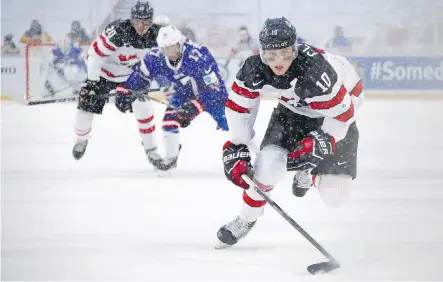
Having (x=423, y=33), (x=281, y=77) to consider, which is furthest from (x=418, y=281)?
(x=423, y=33)

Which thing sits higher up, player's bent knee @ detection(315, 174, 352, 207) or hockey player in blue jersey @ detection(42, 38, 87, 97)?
player's bent knee @ detection(315, 174, 352, 207)

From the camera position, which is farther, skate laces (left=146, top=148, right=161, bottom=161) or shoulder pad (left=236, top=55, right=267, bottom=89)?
skate laces (left=146, top=148, right=161, bottom=161)

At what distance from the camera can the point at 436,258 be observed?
3084 millimetres

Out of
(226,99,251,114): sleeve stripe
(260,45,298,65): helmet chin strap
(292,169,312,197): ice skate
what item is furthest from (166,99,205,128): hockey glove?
(260,45,298,65): helmet chin strap

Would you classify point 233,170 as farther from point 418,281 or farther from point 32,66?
point 32,66

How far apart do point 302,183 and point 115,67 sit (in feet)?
6.64

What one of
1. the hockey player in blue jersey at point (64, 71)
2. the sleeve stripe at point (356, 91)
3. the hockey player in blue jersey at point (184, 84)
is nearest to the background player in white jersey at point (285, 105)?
the sleeve stripe at point (356, 91)

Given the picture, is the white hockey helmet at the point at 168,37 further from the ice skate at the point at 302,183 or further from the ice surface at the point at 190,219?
the ice skate at the point at 302,183

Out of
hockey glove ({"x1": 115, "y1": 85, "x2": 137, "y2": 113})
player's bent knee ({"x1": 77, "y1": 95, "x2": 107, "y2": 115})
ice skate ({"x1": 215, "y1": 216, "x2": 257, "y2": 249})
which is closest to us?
ice skate ({"x1": 215, "y1": 216, "x2": 257, "y2": 249})

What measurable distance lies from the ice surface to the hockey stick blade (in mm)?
27

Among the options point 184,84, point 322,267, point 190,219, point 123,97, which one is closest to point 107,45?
point 123,97

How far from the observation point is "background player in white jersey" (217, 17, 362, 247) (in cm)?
294

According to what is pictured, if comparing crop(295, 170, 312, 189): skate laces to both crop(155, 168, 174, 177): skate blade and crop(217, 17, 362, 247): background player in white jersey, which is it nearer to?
crop(217, 17, 362, 247): background player in white jersey

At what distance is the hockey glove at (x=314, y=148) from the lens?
305 centimetres
